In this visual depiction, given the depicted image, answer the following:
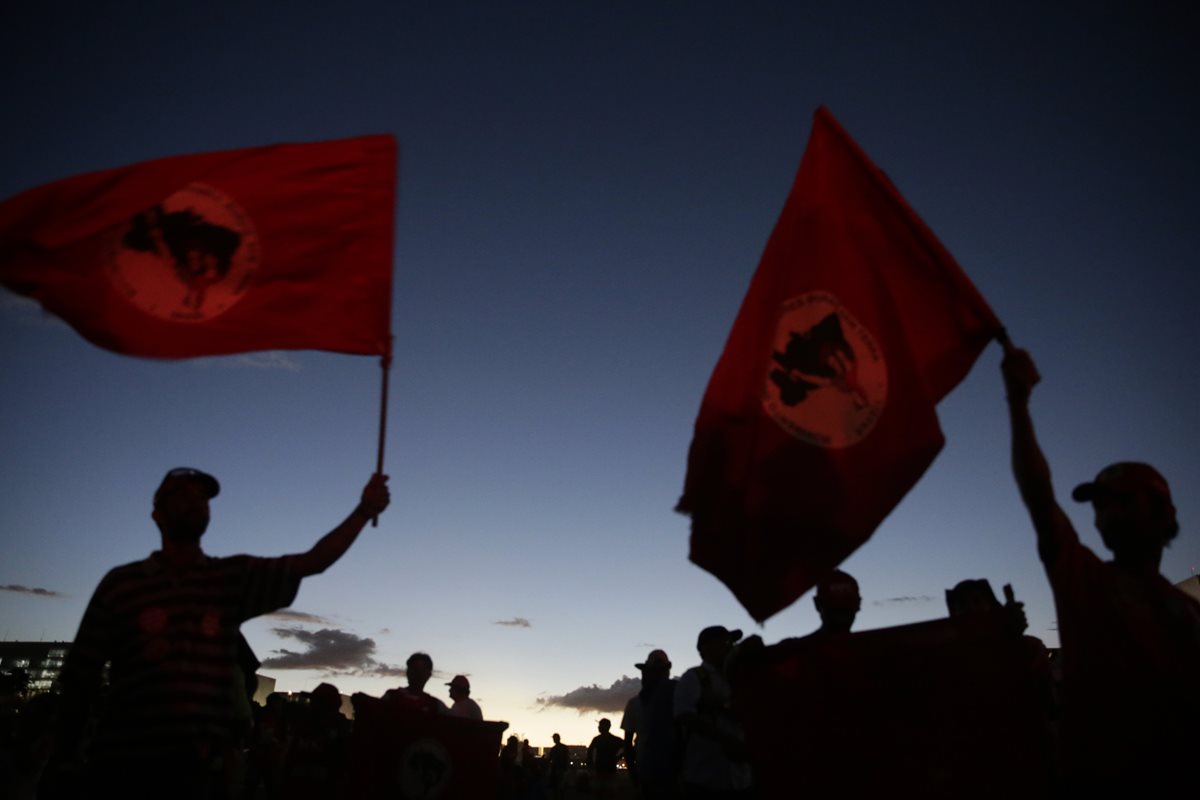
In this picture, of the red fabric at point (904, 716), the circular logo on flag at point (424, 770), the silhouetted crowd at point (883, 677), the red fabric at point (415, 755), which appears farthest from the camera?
the circular logo on flag at point (424, 770)

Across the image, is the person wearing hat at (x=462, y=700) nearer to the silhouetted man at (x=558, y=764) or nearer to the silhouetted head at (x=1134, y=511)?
the silhouetted head at (x=1134, y=511)

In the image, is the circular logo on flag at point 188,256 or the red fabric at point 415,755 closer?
the circular logo on flag at point 188,256

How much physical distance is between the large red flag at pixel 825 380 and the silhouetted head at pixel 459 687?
26.3ft

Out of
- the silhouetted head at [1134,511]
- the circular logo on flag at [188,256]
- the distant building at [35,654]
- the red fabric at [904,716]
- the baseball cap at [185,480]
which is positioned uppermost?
the distant building at [35,654]

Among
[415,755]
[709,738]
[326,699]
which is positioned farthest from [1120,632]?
[326,699]

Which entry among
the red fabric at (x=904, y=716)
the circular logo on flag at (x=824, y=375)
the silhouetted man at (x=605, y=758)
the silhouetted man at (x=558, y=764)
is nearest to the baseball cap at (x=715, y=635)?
the red fabric at (x=904, y=716)

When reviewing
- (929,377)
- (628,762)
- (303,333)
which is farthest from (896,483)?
(628,762)

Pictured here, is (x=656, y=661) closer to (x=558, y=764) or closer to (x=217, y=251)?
(x=217, y=251)

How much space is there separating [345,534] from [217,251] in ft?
5.97

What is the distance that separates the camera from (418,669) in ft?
31.4

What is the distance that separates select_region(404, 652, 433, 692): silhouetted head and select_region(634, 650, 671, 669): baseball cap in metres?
2.56

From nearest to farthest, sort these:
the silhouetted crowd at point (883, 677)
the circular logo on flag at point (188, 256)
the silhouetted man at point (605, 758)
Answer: the silhouetted crowd at point (883, 677)
the circular logo on flag at point (188, 256)
the silhouetted man at point (605, 758)

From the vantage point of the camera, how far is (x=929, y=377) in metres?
4.27

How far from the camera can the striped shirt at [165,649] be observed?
3.28 metres
